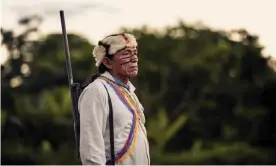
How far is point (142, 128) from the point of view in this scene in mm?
5512

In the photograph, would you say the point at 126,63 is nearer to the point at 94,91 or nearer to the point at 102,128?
the point at 94,91

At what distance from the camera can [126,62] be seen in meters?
5.46

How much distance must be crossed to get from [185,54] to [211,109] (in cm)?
291

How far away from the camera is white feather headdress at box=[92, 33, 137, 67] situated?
5.48 metres

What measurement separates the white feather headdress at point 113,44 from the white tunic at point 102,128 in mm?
103

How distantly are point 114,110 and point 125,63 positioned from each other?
0.79 ft

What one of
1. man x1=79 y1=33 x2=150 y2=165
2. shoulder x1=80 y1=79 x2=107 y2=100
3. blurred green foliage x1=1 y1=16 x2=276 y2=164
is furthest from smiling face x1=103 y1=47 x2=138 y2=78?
blurred green foliage x1=1 y1=16 x2=276 y2=164

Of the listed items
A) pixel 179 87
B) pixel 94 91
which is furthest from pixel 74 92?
pixel 179 87

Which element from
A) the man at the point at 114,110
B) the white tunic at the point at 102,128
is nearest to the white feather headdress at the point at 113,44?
the man at the point at 114,110

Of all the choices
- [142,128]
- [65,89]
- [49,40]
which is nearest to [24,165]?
[65,89]

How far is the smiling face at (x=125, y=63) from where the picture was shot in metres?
5.47

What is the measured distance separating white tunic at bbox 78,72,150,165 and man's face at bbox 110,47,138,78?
0.20ft

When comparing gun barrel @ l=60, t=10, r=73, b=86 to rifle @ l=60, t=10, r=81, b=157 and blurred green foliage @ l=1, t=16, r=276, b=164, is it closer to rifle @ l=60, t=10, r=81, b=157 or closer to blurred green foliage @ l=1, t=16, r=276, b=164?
rifle @ l=60, t=10, r=81, b=157

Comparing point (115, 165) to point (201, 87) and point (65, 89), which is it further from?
point (201, 87)
